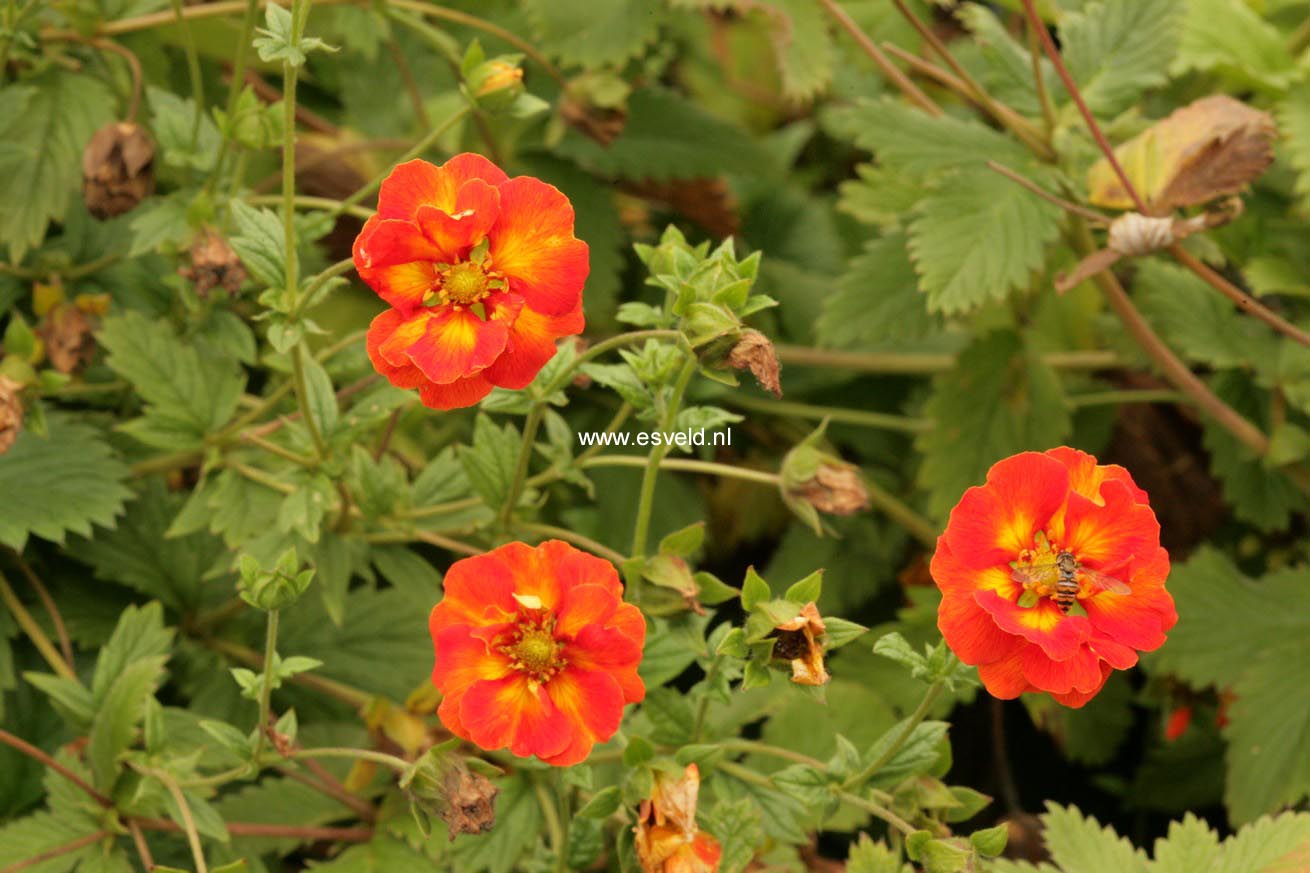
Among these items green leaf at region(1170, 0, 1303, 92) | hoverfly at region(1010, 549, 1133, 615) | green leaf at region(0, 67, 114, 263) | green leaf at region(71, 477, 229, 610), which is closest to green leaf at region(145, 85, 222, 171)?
green leaf at region(0, 67, 114, 263)

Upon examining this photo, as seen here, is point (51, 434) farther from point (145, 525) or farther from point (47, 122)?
point (47, 122)

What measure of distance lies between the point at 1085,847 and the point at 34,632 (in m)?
0.97

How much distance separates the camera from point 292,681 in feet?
4.34

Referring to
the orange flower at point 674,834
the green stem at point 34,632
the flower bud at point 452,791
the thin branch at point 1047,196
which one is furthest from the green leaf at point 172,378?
the thin branch at point 1047,196

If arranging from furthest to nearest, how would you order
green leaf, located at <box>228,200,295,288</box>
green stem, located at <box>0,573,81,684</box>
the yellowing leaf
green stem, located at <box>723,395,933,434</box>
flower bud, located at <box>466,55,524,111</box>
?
green stem, located at <box>723,395,933,434</box> < the yellowing leaf < green stem, located at <box>0,573,81,684</box> < flower bud, located at <box>466,55,524,111</box> < green leaf, located at <box>228,200,295,288</box>

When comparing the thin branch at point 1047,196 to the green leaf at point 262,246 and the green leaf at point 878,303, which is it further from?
the green leaf at point 262,246

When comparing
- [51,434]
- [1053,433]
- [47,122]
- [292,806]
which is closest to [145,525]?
[51,434]

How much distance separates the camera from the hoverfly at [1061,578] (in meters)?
0.87

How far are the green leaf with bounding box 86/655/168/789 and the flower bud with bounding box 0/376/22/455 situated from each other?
0.22 m

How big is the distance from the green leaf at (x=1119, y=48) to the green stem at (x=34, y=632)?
1216 millimetres

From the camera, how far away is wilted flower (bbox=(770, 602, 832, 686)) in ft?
2.95

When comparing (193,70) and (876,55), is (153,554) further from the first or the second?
(876,55)

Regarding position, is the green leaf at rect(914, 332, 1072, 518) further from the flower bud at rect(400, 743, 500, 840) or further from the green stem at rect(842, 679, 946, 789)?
the flower bud at rect(400, 743, 500, 840)

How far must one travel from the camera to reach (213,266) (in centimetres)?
120
